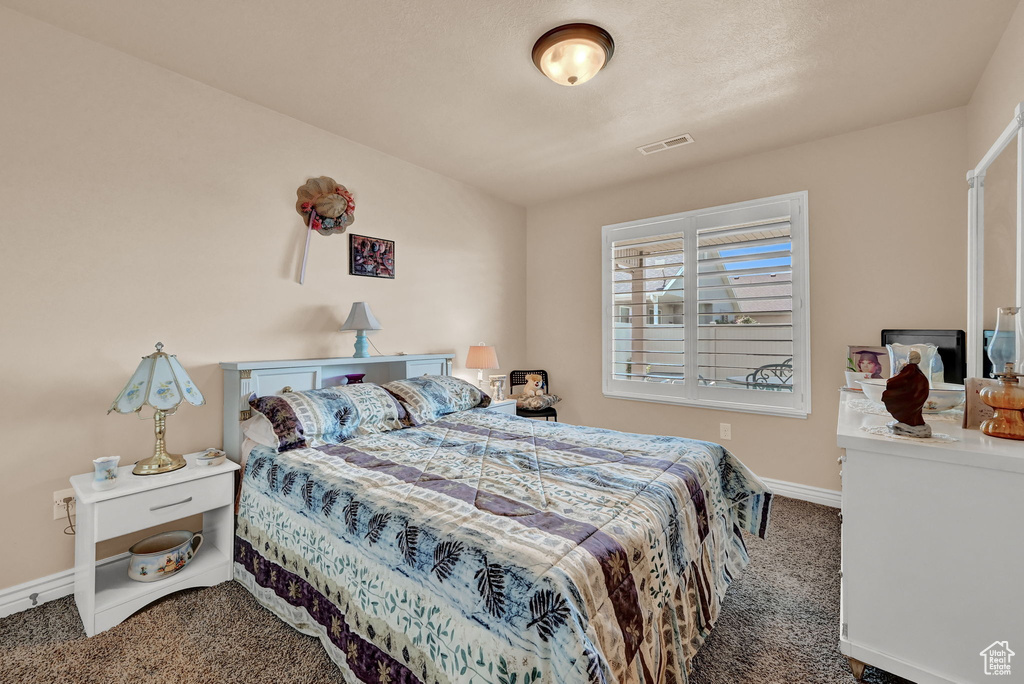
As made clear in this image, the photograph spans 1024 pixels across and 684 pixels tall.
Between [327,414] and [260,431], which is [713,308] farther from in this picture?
[260,431]

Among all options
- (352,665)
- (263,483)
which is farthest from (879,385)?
(263,483)

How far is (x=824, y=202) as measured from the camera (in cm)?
300

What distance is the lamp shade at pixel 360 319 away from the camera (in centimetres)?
288

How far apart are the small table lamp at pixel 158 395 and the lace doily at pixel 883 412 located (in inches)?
120

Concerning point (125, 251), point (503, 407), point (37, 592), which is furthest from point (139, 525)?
point (503, 407)

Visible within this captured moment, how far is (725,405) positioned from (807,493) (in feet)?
2.61

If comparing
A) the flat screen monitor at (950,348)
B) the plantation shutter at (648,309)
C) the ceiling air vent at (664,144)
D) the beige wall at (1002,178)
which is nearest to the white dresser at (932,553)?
the beige wall at (1002,178)

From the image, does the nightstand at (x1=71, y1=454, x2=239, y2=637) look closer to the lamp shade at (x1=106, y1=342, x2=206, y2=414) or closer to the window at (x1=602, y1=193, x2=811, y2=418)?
the lamp shade at (x1=106, y1=342, x2=206, y2=414)

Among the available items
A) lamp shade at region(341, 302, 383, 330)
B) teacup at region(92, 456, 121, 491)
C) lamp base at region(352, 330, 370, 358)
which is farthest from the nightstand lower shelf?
lamp shade at region(341, 302, 383, 330)

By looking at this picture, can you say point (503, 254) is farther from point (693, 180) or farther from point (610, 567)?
point (610, 567)

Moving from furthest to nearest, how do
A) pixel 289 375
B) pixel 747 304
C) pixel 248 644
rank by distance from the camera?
1. pixel 747 304
2. pixel 289 375
3. pixel 248 644

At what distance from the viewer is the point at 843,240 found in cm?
293

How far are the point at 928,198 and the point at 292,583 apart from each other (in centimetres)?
407

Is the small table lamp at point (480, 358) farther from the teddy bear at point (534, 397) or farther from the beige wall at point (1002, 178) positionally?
the beige wall at point (1002, 178)
